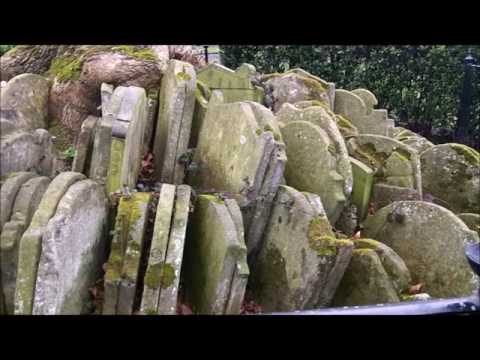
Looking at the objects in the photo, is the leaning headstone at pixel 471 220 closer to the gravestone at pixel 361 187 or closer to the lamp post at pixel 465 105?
the gravestone at pixel 361 187

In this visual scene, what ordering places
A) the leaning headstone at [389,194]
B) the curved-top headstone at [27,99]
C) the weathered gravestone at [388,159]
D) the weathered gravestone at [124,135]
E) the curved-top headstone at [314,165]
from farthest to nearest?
the weathered gravestone at [388,159], the leaning headstone at [389,194], the curved-top headstone at [314,165], the curved-top headstone at [27,99], the weathered gravestone at [124,135]

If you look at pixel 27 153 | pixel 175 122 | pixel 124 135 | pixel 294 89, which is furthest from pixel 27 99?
pixel 294 89

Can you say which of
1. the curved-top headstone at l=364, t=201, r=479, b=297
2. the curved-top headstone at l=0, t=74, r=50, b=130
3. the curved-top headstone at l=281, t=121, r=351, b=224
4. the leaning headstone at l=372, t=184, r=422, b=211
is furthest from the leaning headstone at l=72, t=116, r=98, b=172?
the leaning headstone at l=372, t=184, r=422, b=211

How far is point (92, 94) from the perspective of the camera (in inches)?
173

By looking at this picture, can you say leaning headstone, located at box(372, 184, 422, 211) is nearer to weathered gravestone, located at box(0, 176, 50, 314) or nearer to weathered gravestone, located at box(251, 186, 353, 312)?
weathered gravestone, located at box(251, 186, 353, 312)

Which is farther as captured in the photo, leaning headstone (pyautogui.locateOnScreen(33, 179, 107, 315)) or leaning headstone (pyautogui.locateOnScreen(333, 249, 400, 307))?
leaning headstone (pyautogui.locateOnScreen(333, 249, 400, 307))

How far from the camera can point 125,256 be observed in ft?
10.1

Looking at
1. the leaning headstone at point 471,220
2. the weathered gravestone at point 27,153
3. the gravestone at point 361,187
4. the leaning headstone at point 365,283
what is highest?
the weathered gravestone at point 27,153

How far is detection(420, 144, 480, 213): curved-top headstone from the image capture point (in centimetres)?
508

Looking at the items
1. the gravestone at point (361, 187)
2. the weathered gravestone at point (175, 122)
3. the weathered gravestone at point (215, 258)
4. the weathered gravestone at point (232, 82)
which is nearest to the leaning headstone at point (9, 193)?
the weathered gravestone at point (215, 258)

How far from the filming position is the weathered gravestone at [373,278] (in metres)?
3.58

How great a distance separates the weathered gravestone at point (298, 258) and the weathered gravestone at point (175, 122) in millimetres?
948

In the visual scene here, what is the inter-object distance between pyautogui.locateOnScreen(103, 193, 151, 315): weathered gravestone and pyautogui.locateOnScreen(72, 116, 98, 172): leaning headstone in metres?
0.62
